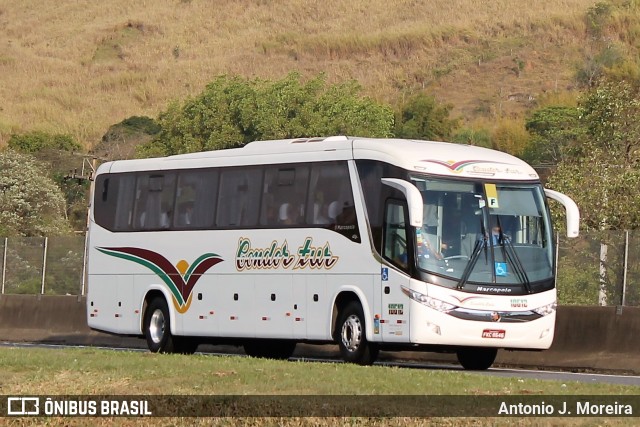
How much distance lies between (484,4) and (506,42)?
62.7 ft

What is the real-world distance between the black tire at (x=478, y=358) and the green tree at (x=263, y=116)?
187 ft

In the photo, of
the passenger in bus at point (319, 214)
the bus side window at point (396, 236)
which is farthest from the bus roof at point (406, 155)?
the passenger in bus at point (319, 214)

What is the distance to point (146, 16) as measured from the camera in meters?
171

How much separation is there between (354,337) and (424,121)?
84.4 metres

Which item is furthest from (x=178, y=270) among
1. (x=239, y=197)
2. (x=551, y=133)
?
(x=551, y=133)

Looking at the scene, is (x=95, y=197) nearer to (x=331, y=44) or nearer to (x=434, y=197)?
(x=434, y=197)

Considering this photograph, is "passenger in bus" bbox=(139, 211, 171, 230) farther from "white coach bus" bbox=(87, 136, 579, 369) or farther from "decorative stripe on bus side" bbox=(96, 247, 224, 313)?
"decorative stripe on bus side" bbox=(96, 247, 224, 313)

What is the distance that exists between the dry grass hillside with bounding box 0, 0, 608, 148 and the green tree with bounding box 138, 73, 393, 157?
107 ft

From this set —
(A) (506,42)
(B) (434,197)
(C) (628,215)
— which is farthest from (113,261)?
(A) (506,42)

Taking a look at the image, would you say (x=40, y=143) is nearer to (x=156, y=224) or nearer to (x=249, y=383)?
(x=156, y=224)

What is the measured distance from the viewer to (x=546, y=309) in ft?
73.5

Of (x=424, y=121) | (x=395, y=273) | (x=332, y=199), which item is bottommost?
(x=395, y=273)

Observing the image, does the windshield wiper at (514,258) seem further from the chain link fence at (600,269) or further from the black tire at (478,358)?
the chain link fence at (600,269)

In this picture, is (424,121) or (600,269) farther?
(424,121)
